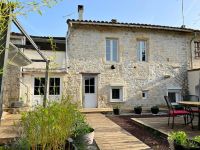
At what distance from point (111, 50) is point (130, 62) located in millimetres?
1403

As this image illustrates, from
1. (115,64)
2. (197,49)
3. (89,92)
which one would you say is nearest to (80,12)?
(115,64)

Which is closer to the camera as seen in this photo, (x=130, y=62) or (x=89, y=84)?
(x=89, y=84)

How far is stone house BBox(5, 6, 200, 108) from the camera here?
12984mm

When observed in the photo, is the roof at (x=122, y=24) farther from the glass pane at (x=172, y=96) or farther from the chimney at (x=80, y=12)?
the glass pane at (x=172, y=96)

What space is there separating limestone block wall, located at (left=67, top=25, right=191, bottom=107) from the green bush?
32.0 ft

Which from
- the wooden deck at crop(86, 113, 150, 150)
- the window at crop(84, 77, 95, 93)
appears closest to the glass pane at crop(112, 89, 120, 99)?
the window at crop(84, 77, 95, 93)

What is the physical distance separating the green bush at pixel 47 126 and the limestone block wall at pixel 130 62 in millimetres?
9743

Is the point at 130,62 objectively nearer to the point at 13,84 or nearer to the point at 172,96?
the point at 172,96

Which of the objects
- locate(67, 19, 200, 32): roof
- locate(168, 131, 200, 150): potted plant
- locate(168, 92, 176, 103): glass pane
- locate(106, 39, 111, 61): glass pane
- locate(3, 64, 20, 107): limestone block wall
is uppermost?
locate(67, 19, 200, 32): roof

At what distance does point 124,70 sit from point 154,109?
10.1 ft

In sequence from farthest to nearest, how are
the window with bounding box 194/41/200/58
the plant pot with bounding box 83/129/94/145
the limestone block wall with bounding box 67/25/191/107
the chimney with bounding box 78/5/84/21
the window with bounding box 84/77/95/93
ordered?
1. the window with bounding box 194/41/200/58
2. the chimney with bounding box 78/5/84/21
3. the window with bounding box 84/77/95/93
4. the limestone block wall with bounding box 67/25/191/107
5. the plant pot with bounding box 83/129/94/145

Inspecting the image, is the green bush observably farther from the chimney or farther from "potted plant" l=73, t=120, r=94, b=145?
the chimney

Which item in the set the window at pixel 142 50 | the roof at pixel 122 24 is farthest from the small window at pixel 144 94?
the roof at pixel 122 24

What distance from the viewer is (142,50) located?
1448 centimetres
